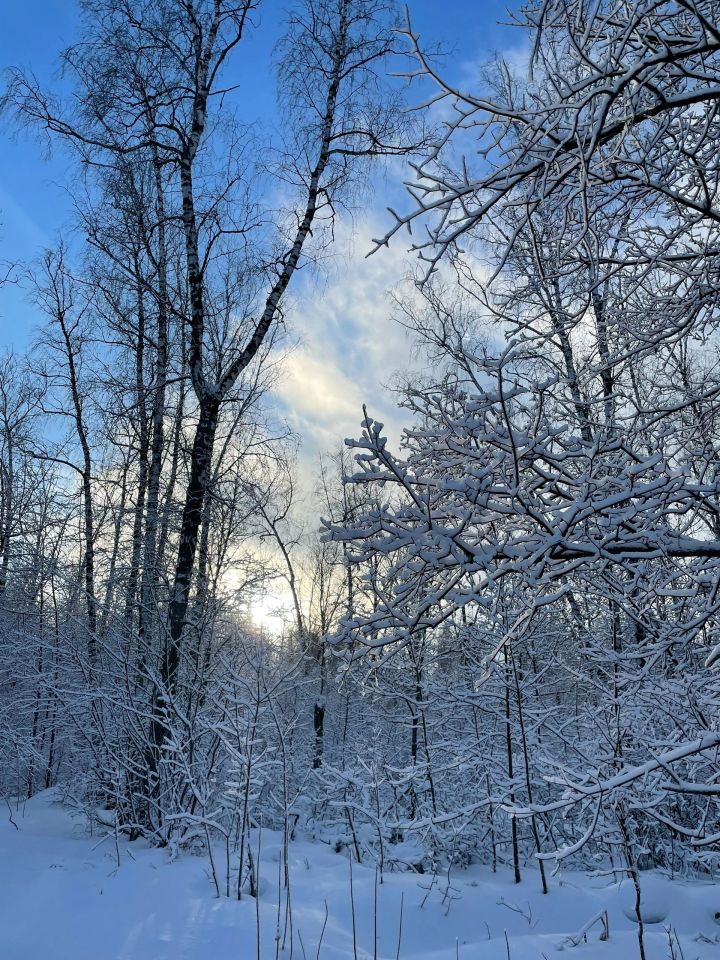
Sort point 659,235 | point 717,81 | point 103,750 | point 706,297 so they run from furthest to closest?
point 103,750, point 659,235, point 706,297, point 717,81

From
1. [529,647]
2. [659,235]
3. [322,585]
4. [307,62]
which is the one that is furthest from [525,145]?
[322,585]

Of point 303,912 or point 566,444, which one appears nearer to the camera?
point 566,444

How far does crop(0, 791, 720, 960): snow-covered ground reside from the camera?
13.3ft

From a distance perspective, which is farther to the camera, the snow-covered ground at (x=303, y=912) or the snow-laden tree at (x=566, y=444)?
the snow-covered ground at (x=303, y=912)

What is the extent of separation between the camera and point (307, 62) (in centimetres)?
803

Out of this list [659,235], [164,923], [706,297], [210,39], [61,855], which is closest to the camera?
[706,297]

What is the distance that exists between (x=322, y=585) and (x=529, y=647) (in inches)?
698

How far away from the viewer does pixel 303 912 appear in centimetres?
488

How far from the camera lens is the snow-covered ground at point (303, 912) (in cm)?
407

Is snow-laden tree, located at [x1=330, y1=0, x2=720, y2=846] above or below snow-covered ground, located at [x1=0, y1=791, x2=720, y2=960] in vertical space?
above

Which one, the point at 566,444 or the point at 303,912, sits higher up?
the point at 566,444

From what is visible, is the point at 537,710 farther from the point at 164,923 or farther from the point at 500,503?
the point at 500,503

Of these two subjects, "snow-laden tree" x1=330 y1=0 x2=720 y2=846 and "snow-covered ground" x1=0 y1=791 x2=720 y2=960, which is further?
"snow-covered ground" x1=0 y1=791 x2=720 y2=960

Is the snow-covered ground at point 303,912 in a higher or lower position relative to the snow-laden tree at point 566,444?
lower
